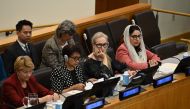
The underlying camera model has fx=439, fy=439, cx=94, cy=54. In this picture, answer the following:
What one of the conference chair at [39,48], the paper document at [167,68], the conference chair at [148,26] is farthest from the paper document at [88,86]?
the conference chair at [148,26]

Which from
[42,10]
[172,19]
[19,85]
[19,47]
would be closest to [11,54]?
[19,47]

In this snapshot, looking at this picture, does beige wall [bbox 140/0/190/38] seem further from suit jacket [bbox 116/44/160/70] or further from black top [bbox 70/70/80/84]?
black top [bbox 70/70/80/84]

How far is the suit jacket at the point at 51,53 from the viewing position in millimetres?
4742

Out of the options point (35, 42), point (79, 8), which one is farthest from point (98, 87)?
point (79, 8)

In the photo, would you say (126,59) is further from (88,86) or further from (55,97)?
(55,97)

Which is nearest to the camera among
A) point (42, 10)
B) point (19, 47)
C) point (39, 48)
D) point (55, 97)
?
point (55, 97)

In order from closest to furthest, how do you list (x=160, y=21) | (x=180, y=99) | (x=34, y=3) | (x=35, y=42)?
(x=180, y=99) → (x=35, y=42) → (x=34, y=3) → (x=160, y=21)

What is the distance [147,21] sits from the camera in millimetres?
6305

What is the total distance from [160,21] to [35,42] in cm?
340

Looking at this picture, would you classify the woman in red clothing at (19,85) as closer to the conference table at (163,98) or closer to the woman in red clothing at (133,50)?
the conference table at (163,98)

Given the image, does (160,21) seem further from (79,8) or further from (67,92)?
(67,92)

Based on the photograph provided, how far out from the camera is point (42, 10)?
6.14 meters

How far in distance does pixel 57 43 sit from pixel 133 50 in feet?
2.75

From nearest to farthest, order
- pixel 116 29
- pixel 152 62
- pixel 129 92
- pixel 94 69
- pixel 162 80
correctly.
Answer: pixel 129 92
pixel 162 80
pixel 94 69
pixel 152 62
pixel 116 29
